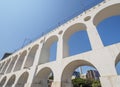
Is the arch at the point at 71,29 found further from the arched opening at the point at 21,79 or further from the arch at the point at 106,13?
the arched opening at the point at 21,79

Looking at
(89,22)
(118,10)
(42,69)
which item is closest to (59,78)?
(42,69)

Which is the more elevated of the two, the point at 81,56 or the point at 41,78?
the point at 81,56

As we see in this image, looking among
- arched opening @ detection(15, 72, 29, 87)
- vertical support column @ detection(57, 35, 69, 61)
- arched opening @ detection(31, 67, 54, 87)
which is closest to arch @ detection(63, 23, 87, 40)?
vertical support column @ detection(57, 35, 69, 61)

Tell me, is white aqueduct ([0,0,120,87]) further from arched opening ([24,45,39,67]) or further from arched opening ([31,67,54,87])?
arched opening ([24,45,39,67])

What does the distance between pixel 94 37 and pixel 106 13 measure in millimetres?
2843

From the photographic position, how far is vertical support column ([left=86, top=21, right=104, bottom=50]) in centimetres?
842

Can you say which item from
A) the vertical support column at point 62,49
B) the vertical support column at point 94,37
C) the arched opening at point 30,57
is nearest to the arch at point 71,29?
the vertical support column at point 62,49

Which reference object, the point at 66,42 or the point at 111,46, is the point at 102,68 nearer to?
the point at 111,46

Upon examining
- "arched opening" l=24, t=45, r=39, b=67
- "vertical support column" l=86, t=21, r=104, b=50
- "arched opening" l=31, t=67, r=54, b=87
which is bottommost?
"arched opening" l=31, t=67, r=54, b=87

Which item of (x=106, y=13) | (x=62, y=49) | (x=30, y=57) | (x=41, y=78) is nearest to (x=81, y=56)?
(x=62, y=49)

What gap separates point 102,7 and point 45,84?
10.5 metres

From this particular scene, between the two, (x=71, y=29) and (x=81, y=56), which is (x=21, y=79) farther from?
(x=81, y=56)

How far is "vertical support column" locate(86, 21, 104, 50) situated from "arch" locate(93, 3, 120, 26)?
0.68 metres

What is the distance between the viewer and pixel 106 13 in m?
10.0
